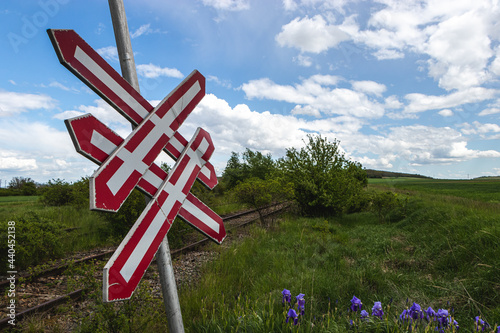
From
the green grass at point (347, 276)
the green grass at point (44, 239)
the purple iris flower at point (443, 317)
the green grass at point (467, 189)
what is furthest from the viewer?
the green grass at point (467, 189)

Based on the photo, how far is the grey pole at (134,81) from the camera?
63.3 inches

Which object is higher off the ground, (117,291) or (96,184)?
(96,184)

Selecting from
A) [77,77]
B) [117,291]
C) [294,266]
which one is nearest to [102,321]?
[117,291]

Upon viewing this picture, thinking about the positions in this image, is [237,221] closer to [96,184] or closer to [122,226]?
[122,226]

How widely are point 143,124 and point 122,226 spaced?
9267 millimetres

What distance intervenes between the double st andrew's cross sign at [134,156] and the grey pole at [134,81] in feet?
0.58

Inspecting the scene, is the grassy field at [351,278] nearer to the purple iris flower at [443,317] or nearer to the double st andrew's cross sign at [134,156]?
the purple iris flower at [443,317]

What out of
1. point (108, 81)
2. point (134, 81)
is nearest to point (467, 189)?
point (134, 81)

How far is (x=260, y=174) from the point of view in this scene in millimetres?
33094

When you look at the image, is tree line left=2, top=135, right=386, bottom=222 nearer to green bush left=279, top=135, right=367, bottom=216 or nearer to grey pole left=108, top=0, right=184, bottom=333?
green bush left=279, top=135, right=367, bottom=216

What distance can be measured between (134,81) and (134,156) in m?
0.53

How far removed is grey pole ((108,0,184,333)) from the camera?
161cm

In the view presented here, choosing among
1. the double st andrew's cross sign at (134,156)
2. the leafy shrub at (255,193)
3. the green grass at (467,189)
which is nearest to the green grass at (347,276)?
the double st andrew's cross sign at (134,156)

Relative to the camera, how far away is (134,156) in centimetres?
141
